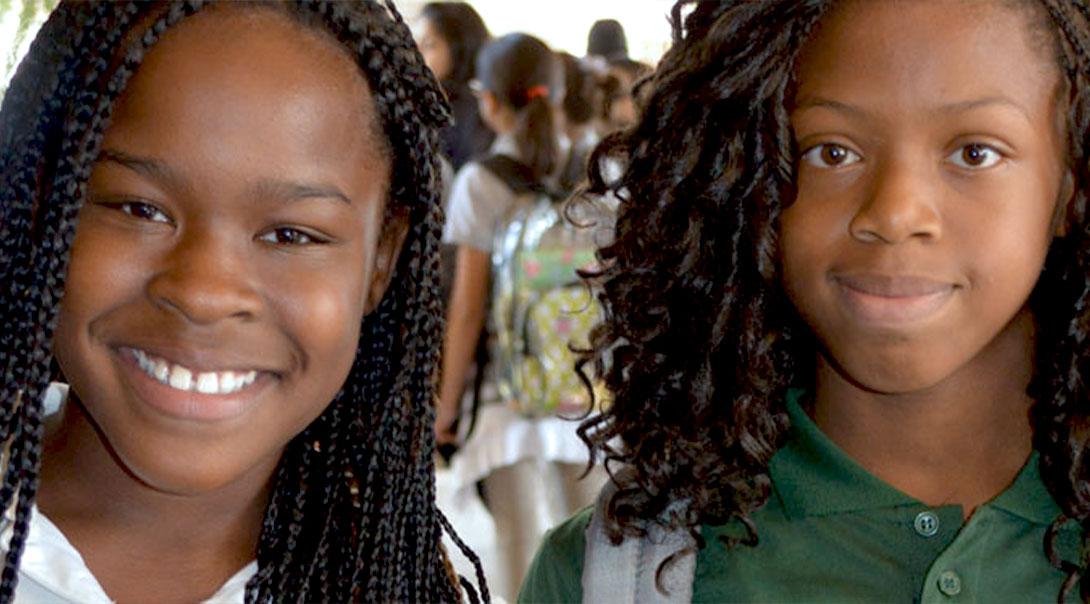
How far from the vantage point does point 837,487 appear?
1569mm

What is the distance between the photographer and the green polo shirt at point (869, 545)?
4.92ft

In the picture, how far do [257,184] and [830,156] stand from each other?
53 centimetres

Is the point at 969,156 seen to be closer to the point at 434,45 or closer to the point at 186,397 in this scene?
the point at 186,397

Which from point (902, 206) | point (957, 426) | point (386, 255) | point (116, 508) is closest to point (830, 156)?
point (902, 206)

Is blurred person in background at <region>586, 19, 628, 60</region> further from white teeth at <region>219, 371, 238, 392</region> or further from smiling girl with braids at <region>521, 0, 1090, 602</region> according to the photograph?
white teeth at <region>219, 371, 238, 392</region>

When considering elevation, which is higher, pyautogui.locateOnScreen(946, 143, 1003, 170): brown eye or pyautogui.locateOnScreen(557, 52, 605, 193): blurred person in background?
pyautogui.locateOnScreen(557, 52, 605, 193): blurred person in background

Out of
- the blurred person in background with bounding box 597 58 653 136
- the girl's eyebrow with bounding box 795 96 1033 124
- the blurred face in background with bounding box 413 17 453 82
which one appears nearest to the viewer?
the girl's eyebrow with bounding box 795 96 1033 124

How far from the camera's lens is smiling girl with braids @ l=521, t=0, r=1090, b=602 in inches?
57.2

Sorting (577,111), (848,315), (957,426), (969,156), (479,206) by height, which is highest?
(577,111)

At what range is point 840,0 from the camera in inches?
60.3

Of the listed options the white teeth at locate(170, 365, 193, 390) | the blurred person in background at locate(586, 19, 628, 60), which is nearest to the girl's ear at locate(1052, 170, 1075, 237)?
the white teeth at locate(170, 365, 193, 390)

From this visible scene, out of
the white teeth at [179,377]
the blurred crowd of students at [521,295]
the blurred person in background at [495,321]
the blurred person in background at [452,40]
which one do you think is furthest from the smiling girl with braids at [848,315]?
the blurred person in background at [452,40]

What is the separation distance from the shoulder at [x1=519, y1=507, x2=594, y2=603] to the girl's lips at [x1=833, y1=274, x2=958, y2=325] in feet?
1.26

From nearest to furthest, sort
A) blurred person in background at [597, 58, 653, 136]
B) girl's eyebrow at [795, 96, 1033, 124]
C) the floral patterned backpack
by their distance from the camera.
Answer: girl's eyebrow at [795, 96, 1033, 124] < the floral patterned backpack < blurred person in background at [597, 58, 653, 136]
